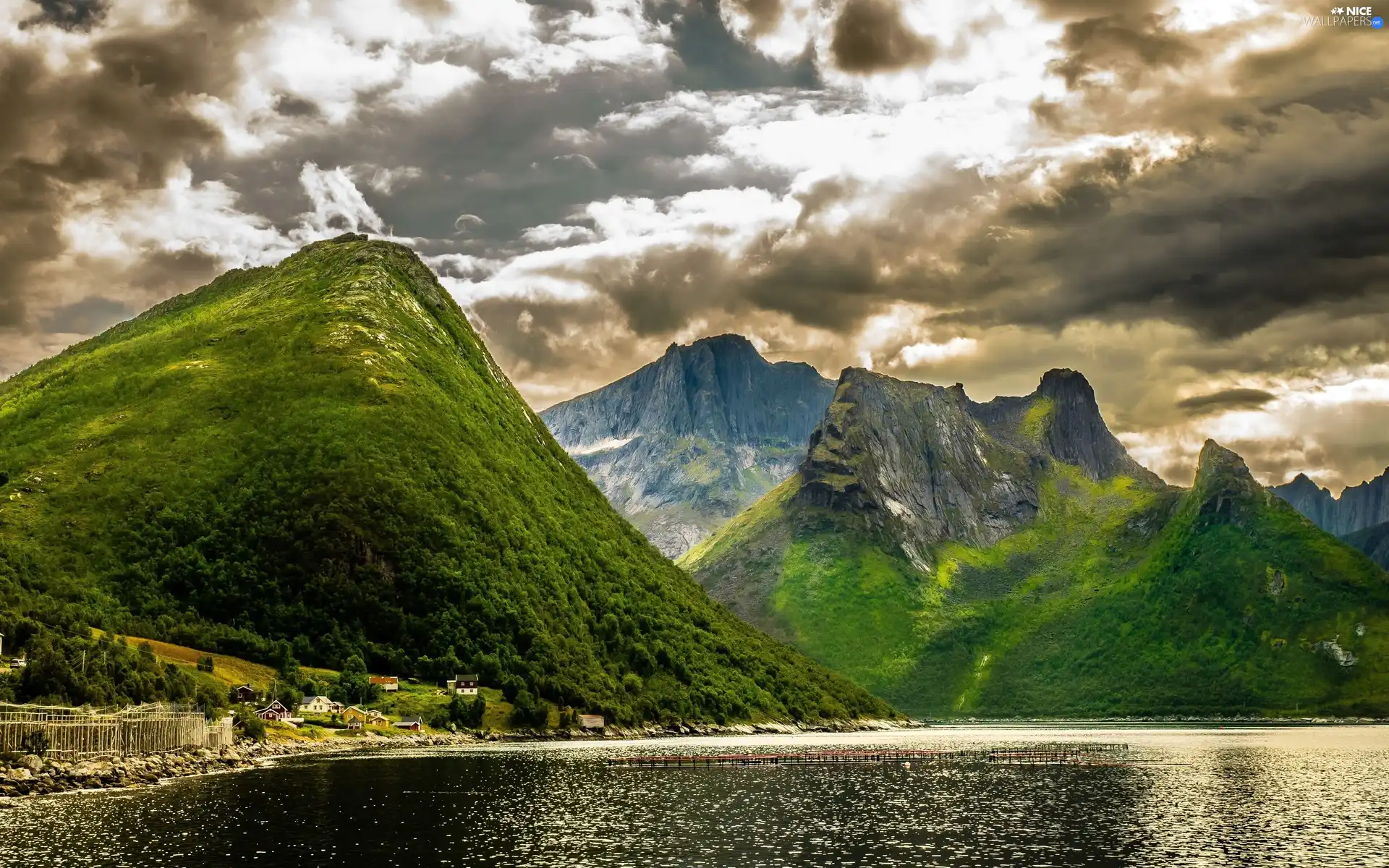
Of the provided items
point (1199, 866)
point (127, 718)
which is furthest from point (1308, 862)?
point (127, 718)

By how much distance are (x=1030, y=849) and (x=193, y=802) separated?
294ft

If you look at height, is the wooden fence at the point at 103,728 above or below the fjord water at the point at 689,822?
above

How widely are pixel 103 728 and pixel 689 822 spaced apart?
89.5 metres

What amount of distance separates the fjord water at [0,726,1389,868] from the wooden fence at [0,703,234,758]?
13519mm

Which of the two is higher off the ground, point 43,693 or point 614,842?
point 43,693

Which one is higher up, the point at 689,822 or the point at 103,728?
the point at 103,728

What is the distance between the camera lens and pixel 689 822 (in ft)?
426

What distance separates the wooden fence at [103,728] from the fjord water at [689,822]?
13519 millimetres

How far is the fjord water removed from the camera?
103625 millimetres

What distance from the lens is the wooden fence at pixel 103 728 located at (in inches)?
5930

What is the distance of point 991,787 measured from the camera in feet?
571

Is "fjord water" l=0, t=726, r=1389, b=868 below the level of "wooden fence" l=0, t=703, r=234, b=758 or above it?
below

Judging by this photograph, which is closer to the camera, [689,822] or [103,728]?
[689,822]

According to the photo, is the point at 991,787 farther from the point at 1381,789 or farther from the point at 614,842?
the point at 614,842
